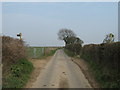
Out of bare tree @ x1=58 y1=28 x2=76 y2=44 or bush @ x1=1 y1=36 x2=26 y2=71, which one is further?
bare tree @ x1=58 y1=28 x2=76 y2=44

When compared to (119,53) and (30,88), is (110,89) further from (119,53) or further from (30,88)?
(30,88)

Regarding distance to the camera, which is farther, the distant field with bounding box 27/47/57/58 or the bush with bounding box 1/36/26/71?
the distant field with bounding box 27/47/57/58

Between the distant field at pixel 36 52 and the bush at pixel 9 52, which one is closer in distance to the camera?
→ the bush at pixel 9 52

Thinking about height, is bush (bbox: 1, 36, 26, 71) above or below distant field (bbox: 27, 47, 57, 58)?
above

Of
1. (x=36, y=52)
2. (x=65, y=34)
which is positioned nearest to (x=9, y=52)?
(x=36, y=52)

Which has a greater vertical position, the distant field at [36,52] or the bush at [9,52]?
the bush at [9,52]

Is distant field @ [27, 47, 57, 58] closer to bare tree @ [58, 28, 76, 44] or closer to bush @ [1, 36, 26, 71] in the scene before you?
bush @ [1, 36, 26, 71]

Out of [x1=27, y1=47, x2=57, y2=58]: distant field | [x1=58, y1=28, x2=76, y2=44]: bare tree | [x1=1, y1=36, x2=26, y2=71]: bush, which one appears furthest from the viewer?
[x1=58, y1=28, x2=76, y2=44]: bare tree

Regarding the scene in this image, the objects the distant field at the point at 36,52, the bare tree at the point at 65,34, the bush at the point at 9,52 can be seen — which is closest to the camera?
the bush at the point at 9,52

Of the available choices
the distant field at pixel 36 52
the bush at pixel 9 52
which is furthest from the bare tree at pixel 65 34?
the bush at pixel 9 52

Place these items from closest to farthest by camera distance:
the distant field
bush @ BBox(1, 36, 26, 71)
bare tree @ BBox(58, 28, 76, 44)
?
bush @ BBox(1, 36, 26, 71) < the distant field < bare tree @ BBox(58, 28, 76, 44)

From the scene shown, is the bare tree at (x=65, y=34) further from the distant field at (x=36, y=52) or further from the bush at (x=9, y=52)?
the bush at (x=9, y=52)

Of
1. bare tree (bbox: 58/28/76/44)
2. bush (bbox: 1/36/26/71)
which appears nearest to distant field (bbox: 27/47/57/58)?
bush (bbox: 1/36/26/71)

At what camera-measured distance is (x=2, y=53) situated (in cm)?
1330
